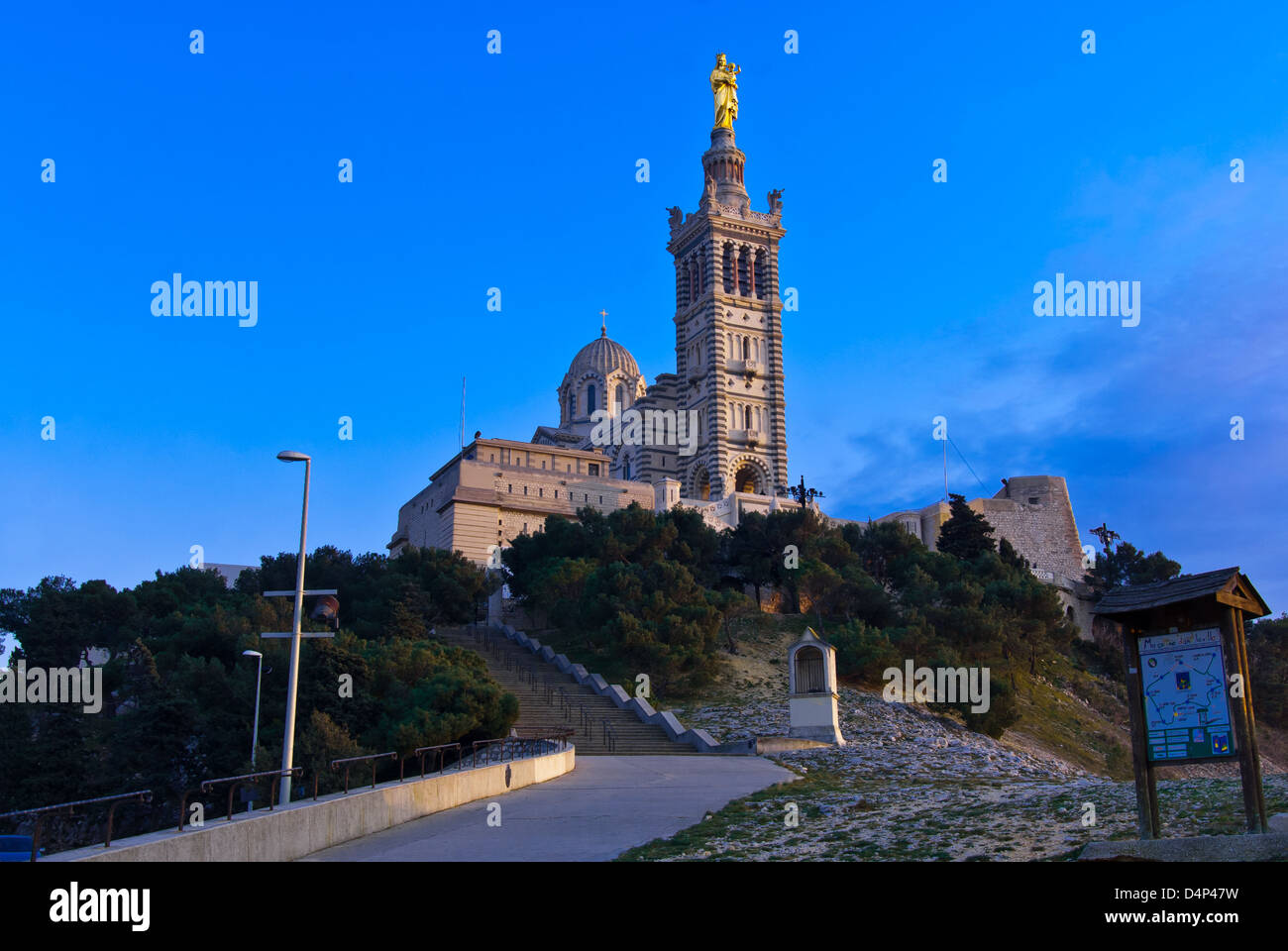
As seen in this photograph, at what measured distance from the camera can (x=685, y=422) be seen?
Result: 267ft

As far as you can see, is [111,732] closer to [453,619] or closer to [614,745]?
[614,745]

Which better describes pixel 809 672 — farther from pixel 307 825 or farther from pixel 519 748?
pixel 307 825

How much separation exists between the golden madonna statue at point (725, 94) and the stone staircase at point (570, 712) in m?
57.0

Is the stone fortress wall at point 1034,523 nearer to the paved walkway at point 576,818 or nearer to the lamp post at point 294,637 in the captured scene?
the paved walkway at point 576,818

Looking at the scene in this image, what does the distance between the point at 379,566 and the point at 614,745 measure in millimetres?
28309

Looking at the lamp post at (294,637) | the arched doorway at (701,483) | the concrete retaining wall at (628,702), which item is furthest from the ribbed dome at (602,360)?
the lamp post at (294,637)

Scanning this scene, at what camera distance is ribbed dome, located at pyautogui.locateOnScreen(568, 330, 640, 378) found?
3637 inches

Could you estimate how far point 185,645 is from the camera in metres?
A: 39.0

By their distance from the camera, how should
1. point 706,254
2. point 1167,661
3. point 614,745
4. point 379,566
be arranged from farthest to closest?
point 706,254 < point 379,566 < point 614,745 < point 1167,661

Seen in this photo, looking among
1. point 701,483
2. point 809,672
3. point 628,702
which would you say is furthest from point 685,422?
point 809,672

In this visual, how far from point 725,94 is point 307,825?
279 feet

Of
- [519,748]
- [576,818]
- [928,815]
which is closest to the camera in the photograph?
[928,815]
